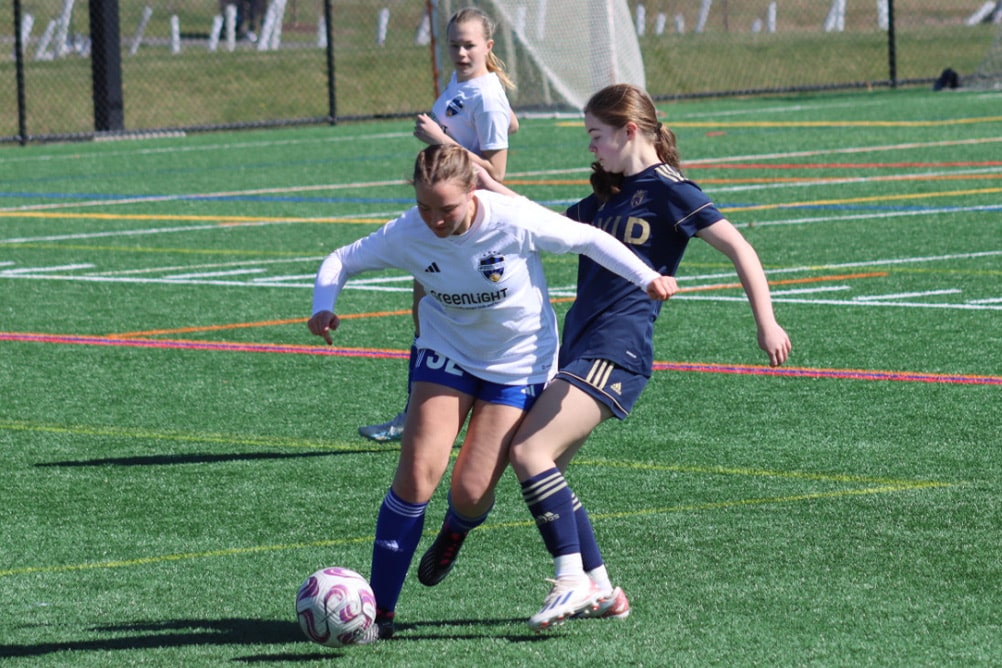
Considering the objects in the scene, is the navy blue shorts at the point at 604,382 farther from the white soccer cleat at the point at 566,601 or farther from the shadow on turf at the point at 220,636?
the shadow on turf at the point at 220,636

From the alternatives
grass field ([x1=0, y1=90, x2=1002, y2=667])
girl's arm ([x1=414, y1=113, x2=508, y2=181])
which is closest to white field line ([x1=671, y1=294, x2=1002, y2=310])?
grass field ([x1=0, y1=90, x2=1002, y2=667])

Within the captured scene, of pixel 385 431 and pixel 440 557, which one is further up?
pixel 440 557

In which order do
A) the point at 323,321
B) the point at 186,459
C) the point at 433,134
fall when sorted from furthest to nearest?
the point at 433,134 < the point at 186,459 < the point at 323,321

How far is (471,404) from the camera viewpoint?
19.2 feet

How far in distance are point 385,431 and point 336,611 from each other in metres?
3.09

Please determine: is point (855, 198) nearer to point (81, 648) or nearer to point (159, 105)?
point (81, 648)

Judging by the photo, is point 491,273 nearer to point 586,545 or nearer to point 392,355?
point 586,545

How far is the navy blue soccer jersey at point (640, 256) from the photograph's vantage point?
19.6 ft

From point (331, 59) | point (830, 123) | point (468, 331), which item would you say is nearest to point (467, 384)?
point (468, 331)

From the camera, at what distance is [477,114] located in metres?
9.03

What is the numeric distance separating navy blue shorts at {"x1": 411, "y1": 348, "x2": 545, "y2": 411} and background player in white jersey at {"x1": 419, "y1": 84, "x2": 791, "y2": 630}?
0.05 metres

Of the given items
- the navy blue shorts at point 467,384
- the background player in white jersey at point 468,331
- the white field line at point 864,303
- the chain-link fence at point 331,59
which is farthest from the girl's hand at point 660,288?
the chain-link fence at point 331,59

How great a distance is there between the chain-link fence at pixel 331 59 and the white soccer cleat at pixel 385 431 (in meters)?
17.7

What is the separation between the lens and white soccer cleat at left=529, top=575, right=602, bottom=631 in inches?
217
